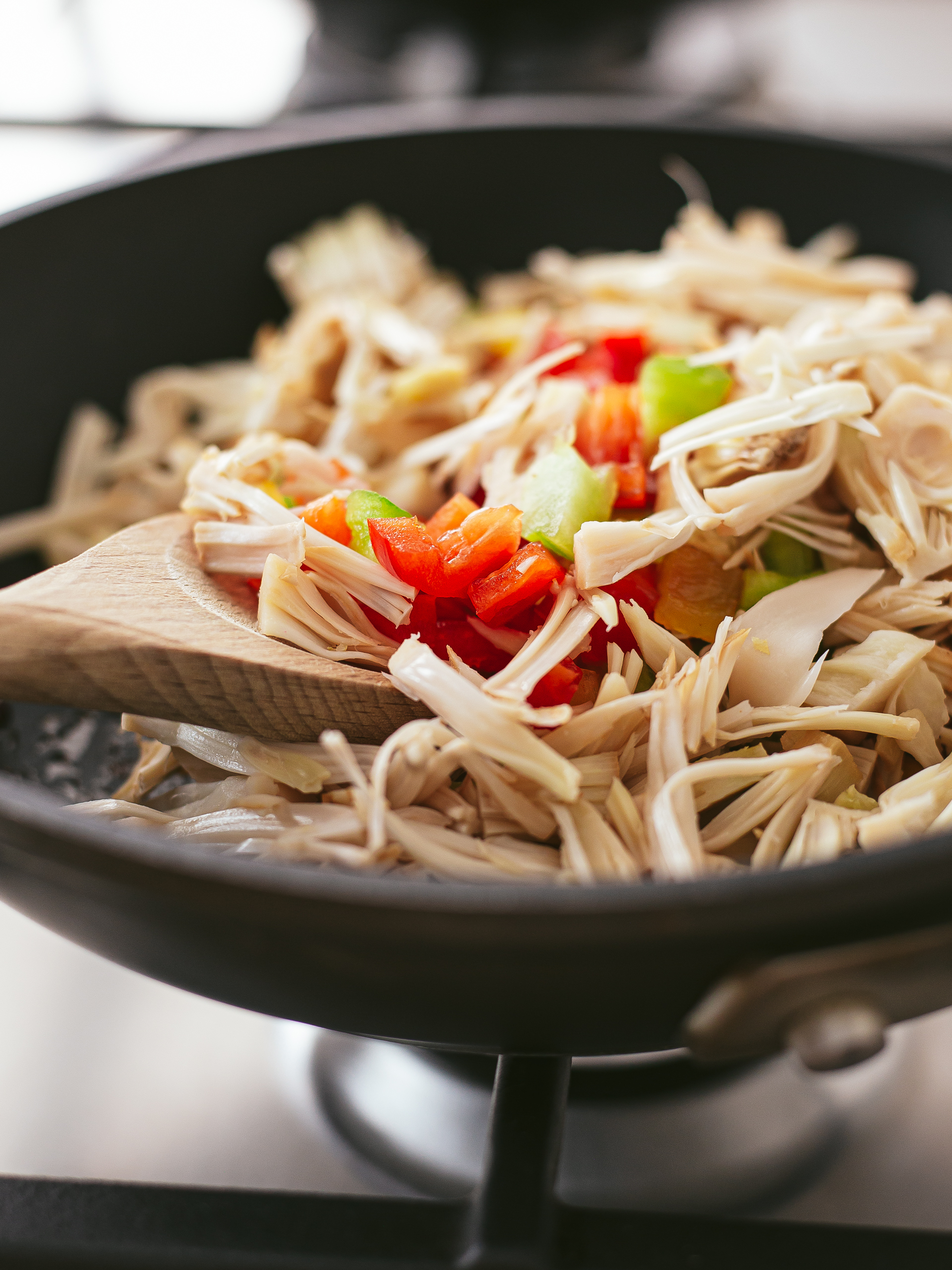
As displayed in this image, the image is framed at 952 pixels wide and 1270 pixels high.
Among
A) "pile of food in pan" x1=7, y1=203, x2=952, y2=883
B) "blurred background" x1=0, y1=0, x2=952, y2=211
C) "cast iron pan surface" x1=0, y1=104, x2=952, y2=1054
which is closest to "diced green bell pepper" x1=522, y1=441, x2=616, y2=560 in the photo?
"pile of food in pan" x1=7, y1=203, x2=952, y2=883

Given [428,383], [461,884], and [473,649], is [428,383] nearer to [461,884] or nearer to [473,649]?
[473,649]

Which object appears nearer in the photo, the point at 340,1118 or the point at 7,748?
the point at 340,1118

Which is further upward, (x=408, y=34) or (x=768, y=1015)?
(x=408, y=34)

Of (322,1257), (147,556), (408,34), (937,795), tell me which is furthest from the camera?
(408,34)

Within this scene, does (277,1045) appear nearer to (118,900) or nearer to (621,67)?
(118,900)

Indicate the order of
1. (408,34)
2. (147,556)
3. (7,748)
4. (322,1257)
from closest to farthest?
(322,1257) < (147,556) < (7,748) < (408,34)

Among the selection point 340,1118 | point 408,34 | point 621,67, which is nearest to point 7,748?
point 340,1118

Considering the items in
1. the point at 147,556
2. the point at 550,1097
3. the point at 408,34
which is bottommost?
the point at 550,1097

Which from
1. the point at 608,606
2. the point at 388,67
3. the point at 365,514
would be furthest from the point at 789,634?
the point at 388,67
